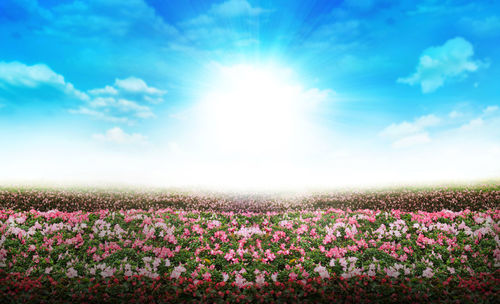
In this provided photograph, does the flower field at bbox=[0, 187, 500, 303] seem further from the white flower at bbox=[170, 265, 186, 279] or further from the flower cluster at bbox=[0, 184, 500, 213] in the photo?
the flower cluster at bbox=[0, 184, 500, 213]

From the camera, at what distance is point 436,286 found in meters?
5.32

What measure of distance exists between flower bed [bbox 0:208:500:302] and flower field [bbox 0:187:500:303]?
2 centimetres

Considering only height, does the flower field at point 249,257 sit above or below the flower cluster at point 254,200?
below

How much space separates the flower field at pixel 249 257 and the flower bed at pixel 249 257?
0.9 inches

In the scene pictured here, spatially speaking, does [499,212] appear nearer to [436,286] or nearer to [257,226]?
[436,286]

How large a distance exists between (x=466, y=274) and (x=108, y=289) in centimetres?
659

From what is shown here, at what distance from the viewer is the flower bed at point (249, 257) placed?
5109mm

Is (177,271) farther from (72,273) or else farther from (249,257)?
(72,273)

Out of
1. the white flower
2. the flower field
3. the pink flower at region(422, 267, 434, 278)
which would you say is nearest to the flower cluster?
the flower field

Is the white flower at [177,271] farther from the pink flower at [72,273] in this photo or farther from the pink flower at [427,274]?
the pink flower at [427,274]

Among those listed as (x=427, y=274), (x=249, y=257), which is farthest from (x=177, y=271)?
(x=427, y=274)

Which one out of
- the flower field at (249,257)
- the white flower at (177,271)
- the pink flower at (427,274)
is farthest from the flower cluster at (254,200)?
the pink flower at (427,274)

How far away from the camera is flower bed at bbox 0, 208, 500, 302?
5109 mm

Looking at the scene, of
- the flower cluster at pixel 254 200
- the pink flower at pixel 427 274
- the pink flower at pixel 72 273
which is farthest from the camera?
the flower cluster at pixel 254 200
